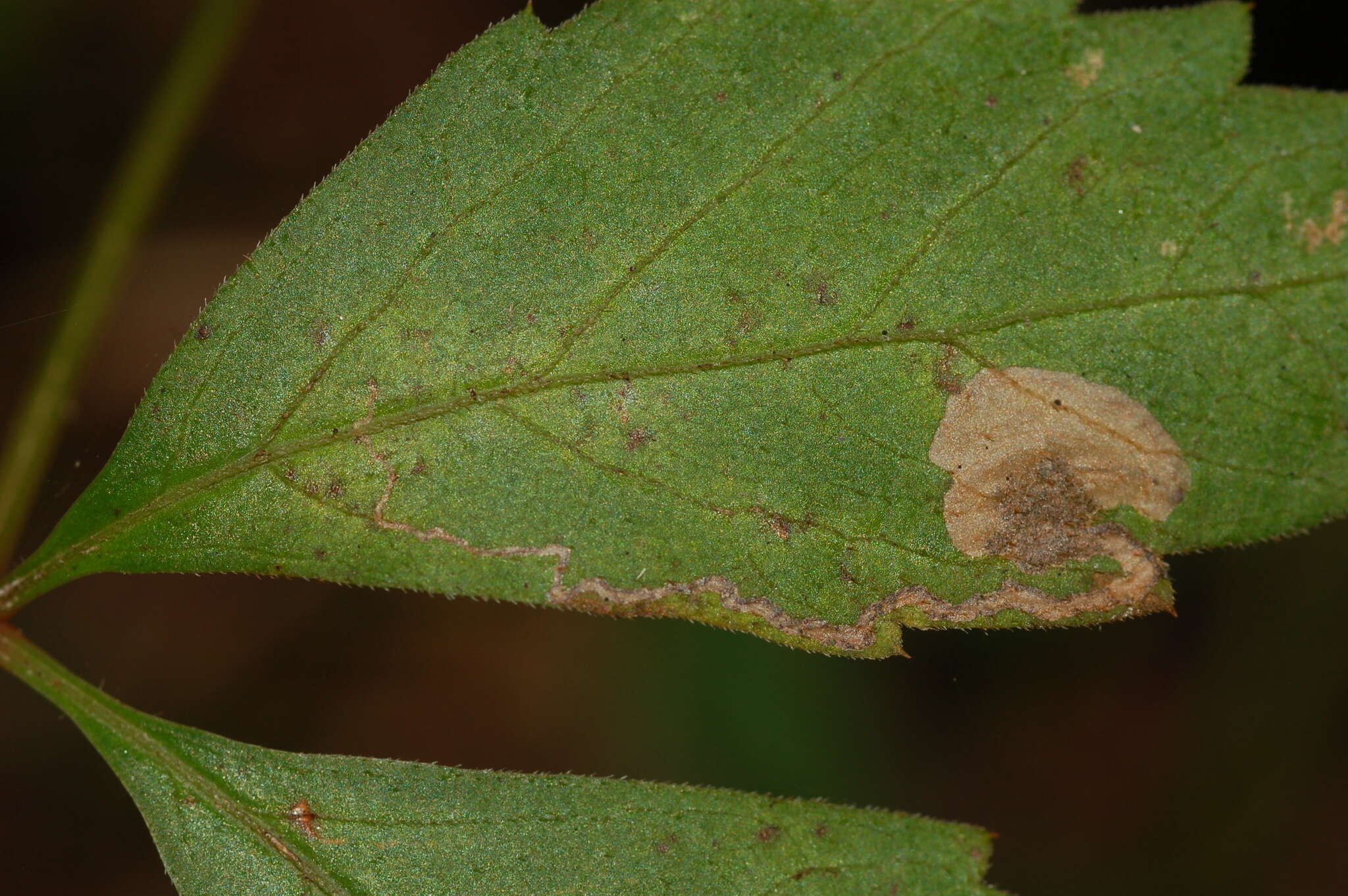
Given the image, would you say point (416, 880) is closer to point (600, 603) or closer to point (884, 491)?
point (600, 603)

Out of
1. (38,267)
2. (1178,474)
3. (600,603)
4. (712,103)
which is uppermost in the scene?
(38,267)

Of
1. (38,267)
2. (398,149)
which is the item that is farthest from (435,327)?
(38,267)

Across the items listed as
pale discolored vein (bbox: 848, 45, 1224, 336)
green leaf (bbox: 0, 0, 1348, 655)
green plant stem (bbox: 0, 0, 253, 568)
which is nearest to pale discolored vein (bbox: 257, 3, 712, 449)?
green leaf (bbox: 0, 0, 1348, 655)

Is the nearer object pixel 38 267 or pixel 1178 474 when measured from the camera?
pixel 1178 474

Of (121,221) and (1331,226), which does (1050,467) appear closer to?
(1331,226)

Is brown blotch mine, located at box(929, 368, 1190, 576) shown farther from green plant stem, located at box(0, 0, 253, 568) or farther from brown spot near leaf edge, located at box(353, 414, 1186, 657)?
green plant stem, located at box(0, 0, 253, 568)

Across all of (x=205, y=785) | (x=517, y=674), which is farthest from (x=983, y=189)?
(x=517, y=674)
